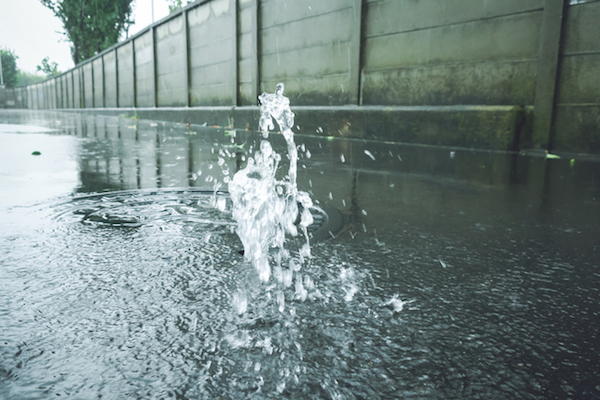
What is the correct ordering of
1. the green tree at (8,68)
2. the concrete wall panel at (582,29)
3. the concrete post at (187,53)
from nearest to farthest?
the concrete wall panel at (582,29) → the concrete post at (187,53) → the green tree at (8,68)

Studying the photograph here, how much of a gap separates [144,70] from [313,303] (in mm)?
19840

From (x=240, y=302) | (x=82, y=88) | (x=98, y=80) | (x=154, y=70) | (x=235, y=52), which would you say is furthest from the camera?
(x=82, y=88)

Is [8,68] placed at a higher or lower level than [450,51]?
higher

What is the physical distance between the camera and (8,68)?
98062 millimetres

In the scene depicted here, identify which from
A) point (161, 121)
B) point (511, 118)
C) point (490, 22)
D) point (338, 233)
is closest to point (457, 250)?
point (338, 233)

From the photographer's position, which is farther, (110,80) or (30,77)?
(30,77)

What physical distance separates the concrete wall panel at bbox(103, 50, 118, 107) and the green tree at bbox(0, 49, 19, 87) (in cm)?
8331

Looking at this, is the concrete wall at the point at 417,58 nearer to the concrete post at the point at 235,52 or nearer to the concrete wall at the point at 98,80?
the concrete post at the point at 235,52

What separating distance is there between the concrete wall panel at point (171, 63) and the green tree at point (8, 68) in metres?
94.5

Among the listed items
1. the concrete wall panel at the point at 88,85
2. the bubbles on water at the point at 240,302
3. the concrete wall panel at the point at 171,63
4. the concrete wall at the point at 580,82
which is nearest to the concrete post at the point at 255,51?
the concrete wall panel at the point at 171,63

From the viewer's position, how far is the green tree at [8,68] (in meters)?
95.9

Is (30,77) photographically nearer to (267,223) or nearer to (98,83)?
(98,83)

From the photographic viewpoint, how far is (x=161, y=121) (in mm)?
16969

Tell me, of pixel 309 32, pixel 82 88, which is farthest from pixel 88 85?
pixel 309 32
